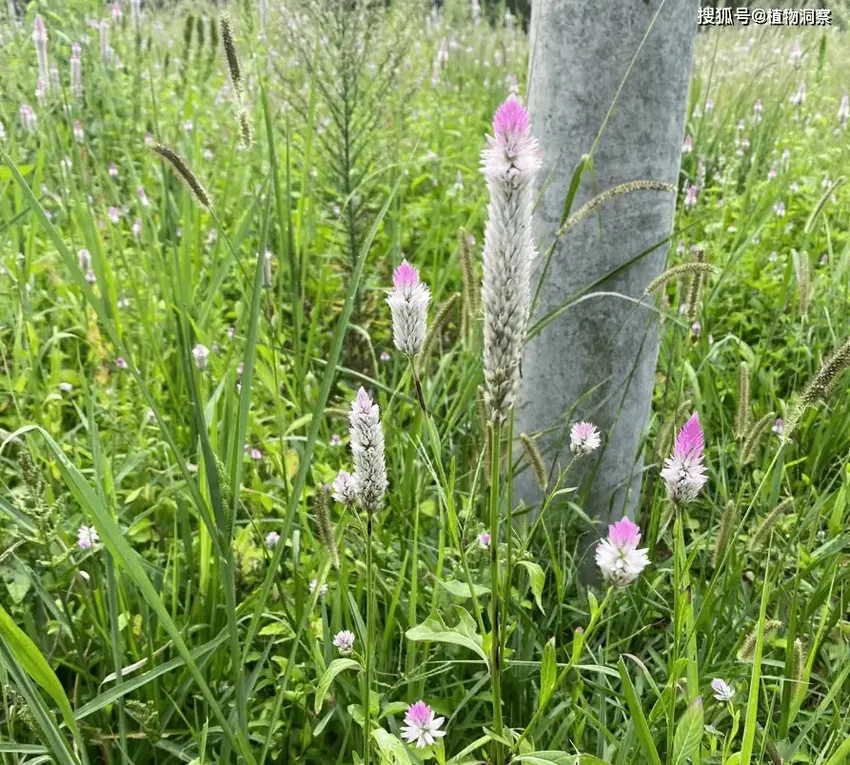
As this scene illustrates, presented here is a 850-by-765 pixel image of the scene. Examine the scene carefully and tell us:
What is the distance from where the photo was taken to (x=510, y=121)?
2.33 feet

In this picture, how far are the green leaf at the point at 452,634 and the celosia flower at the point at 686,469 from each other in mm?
317

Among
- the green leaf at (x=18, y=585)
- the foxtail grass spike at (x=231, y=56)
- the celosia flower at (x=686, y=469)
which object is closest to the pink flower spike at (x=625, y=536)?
the celosia flower at (x=686, y=469)

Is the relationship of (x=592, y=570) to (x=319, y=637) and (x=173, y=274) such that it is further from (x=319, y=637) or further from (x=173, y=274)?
(x=173, y=274)

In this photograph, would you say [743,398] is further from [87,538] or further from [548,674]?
[87,538]

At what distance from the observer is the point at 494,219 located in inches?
28.2

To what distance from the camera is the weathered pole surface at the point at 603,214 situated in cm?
145

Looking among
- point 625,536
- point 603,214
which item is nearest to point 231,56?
point 603,214

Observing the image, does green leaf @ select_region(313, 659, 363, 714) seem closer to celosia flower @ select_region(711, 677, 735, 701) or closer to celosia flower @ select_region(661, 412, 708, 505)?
celosia flower @ select_region(661, 412, 708, 505)

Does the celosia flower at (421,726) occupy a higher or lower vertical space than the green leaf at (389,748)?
lower

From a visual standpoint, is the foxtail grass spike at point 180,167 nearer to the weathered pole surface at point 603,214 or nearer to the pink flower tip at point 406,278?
the pink flower tip at point 406,278

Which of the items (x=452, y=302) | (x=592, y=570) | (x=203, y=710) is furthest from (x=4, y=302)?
(x=592, y=570)

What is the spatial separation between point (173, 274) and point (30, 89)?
2.07 meters

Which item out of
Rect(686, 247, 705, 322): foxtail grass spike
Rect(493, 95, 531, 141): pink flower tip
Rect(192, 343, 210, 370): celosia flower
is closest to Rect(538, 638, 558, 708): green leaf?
Rect(493, 95, 531, 141): pink flower tip

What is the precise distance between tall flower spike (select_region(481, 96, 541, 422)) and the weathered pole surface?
2.38ft
